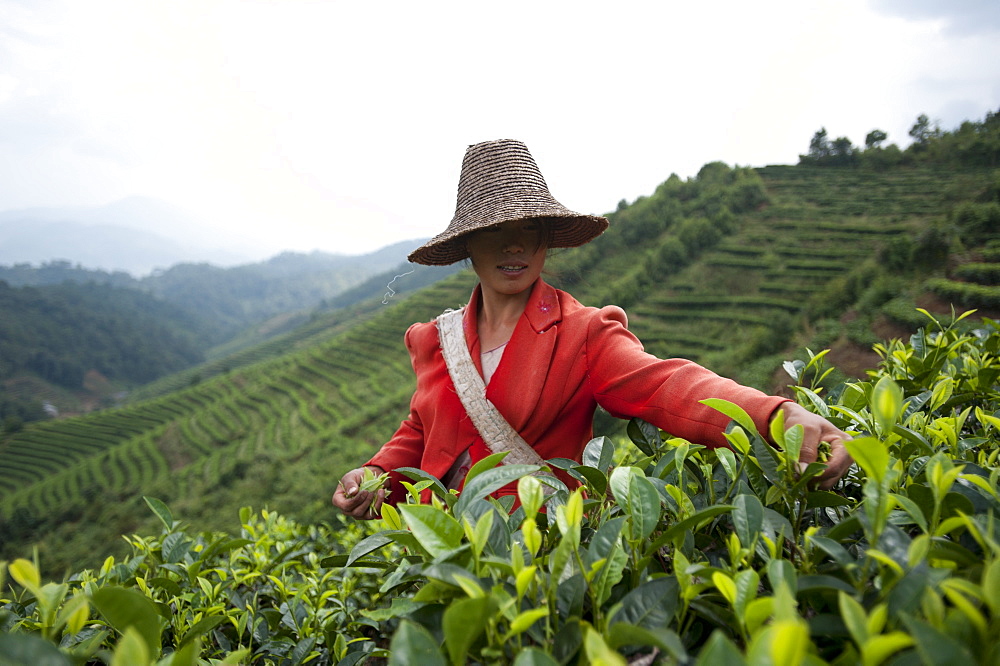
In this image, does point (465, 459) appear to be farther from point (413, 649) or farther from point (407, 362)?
point (407, 362)

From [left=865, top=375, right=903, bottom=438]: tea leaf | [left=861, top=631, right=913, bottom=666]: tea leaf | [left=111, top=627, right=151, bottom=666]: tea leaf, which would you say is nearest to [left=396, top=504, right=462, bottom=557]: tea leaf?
[left=111, top=627, right=151, bottom=666]: tea leaf

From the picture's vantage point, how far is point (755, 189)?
67.8 ft

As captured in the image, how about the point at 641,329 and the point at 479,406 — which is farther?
the point at 641,329

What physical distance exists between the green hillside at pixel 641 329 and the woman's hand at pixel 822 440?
7737mm

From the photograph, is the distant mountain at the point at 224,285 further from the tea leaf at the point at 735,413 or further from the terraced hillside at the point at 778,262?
the tea leaf at the point at 735,413

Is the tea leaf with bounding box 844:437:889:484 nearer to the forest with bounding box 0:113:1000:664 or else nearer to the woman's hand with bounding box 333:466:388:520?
the forest with bounding box 0:113:1000:664

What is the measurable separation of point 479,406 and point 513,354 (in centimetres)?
16

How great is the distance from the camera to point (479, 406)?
1.24 meters

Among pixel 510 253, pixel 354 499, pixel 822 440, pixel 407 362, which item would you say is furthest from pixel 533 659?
pixel 407 362

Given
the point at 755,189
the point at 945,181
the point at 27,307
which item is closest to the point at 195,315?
the point at 27,307

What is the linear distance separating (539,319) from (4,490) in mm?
36066

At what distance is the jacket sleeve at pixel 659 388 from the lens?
831mm

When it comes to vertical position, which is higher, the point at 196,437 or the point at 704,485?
the point at 704,485

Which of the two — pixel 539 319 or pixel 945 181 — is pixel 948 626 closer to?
pixel 539 319
